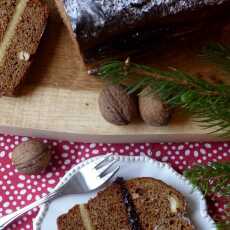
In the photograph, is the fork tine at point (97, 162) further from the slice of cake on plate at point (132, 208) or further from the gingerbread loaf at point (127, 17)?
the gingerbread loaf at point (127, 17)

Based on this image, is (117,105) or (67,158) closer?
(117,105)

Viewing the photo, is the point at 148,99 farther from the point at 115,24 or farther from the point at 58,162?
the point at 58,162


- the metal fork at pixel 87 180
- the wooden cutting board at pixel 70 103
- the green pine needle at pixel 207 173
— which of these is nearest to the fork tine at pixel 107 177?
the metal fork at pixel 87 180

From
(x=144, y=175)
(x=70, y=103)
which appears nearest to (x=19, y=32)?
(x=70, y=103)

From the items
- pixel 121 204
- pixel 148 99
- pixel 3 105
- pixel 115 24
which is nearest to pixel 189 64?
pixel 148 99

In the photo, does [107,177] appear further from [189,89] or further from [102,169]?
[189,89]

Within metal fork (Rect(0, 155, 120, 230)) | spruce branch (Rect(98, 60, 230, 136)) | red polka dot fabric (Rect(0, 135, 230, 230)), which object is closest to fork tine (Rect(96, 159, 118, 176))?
metal fork (Rect(0, 155, 120, 230))
